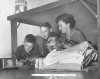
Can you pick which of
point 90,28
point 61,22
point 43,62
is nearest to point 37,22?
point 61,22

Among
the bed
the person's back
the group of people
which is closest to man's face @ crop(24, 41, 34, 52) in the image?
the group of people

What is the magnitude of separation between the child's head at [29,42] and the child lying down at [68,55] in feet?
0.85

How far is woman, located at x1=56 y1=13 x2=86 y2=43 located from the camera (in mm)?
1646

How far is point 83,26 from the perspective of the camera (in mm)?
1643

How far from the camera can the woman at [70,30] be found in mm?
1646

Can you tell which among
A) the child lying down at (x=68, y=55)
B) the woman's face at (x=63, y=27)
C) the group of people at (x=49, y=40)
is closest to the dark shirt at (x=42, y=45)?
the group of people at (x=49, y=40)

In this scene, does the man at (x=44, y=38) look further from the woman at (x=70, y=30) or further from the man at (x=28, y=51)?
the woman at (x=70, y=30)

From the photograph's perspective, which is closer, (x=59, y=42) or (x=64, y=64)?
(x=64, y=64)

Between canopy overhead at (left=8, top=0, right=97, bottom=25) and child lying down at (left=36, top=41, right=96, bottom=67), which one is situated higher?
canopy overhead at (left=8, top=0, right=97, bottom=25)

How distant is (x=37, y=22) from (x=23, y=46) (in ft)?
1.00

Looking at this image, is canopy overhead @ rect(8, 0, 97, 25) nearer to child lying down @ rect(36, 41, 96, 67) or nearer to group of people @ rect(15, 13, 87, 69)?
group of people @ rect(15, 13, 87, 69)

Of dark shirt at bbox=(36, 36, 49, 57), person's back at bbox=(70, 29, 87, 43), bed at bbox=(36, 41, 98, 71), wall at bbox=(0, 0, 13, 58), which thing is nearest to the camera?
bed at bbox=(36, 41, 98, 71)

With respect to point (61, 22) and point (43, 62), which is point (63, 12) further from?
point (43, 62)

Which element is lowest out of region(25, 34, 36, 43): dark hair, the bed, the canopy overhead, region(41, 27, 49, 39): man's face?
the bed
